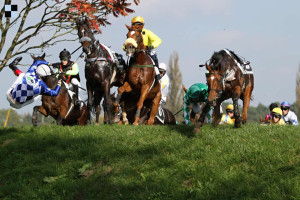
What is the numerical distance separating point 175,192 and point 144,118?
7855mm

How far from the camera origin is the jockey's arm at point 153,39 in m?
13.6

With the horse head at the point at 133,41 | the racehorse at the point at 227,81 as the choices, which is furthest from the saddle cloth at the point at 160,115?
the racehorse at the point at 227,81

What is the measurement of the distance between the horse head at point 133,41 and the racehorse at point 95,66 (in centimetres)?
107

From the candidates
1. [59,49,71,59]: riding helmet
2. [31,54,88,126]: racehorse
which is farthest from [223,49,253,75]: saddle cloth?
[59,49,71,59]: riding helmet

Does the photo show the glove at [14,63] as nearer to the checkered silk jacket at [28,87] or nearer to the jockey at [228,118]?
the checkered silk jacket at [28,87]

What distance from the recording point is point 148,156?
9.59 meters

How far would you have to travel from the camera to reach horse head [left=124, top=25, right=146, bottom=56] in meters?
12.4

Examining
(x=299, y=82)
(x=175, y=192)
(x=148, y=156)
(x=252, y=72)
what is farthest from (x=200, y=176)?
(x=299, y=82)

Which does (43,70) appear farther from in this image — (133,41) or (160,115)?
(160,115)

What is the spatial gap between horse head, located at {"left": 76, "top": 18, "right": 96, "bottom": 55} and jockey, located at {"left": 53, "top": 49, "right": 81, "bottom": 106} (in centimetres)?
242

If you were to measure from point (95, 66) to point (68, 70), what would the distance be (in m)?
2.68

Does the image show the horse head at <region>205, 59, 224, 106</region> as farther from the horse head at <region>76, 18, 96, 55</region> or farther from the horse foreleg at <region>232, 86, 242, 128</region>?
the horse head at <region>76, 18, 96, 55</region>

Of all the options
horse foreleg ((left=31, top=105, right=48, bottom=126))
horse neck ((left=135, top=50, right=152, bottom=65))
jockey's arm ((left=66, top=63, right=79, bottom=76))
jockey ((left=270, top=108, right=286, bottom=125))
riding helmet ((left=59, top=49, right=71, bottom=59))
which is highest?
riding helmet ((left=59, top=49, right=71, bottom=59))

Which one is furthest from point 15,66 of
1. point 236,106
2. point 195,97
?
point 236,106
